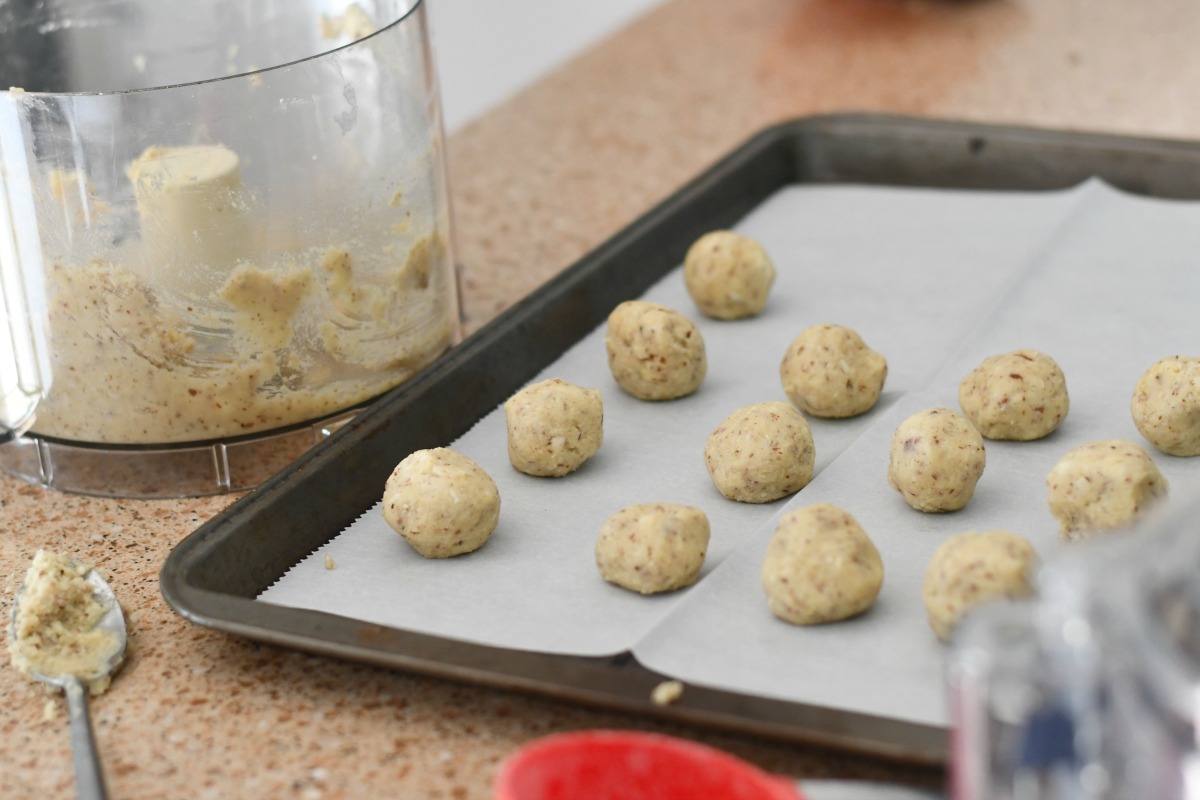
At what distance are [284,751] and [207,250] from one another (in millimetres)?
445

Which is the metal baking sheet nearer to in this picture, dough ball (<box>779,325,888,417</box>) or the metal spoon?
the metal spoon

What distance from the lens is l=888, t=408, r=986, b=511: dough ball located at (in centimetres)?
109

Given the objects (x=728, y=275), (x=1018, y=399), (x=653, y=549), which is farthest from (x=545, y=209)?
(x=653, y=549)

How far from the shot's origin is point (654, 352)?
1294 mm

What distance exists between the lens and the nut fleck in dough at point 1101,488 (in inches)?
40.1

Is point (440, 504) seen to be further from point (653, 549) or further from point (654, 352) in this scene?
point (654, 352)

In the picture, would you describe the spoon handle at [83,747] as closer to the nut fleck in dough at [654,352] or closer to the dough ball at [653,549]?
the dough ball at [653,549]

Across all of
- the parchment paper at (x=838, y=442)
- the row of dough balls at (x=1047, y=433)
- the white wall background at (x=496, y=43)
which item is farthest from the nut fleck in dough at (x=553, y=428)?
the white wall background at (x=496, y=43)

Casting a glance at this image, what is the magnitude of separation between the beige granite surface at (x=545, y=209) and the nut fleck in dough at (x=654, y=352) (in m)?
0.28

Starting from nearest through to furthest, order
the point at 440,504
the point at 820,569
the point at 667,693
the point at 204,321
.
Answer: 1. the point at 667,693
2. the point at 820,569
3. the point at 440,504
4. the point at 204,321

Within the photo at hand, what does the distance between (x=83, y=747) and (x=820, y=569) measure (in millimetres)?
481

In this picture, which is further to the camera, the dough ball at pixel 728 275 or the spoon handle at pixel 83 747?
the dough ball at pixel 728 275

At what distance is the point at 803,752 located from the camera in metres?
0.86

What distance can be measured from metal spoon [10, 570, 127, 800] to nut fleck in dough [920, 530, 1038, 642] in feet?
1.73
